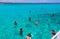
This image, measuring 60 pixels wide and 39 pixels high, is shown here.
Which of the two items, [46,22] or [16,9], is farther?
[16,9]

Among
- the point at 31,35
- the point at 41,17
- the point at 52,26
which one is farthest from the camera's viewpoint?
the point at 41,17

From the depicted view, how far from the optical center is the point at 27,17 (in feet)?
4.72

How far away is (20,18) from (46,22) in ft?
1.00

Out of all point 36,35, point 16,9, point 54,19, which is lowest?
point 36,35

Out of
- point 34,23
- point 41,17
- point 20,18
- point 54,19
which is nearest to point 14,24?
point 20,18

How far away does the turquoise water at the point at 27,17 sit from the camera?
49.4 inches

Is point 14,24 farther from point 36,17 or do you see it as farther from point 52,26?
point 52,26

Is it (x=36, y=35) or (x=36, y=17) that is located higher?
(x=36, y=17)

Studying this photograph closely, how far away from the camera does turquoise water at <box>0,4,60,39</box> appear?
4.12 ft

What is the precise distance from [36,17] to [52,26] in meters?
0.22

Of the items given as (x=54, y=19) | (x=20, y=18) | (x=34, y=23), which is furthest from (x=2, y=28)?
(x=54, y=19)

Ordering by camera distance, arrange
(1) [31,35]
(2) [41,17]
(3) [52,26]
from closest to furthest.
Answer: (1) [31,35] < (3) [52,26] < (2) [41,17]

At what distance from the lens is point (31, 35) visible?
1.24m

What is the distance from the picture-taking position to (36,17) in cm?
145
